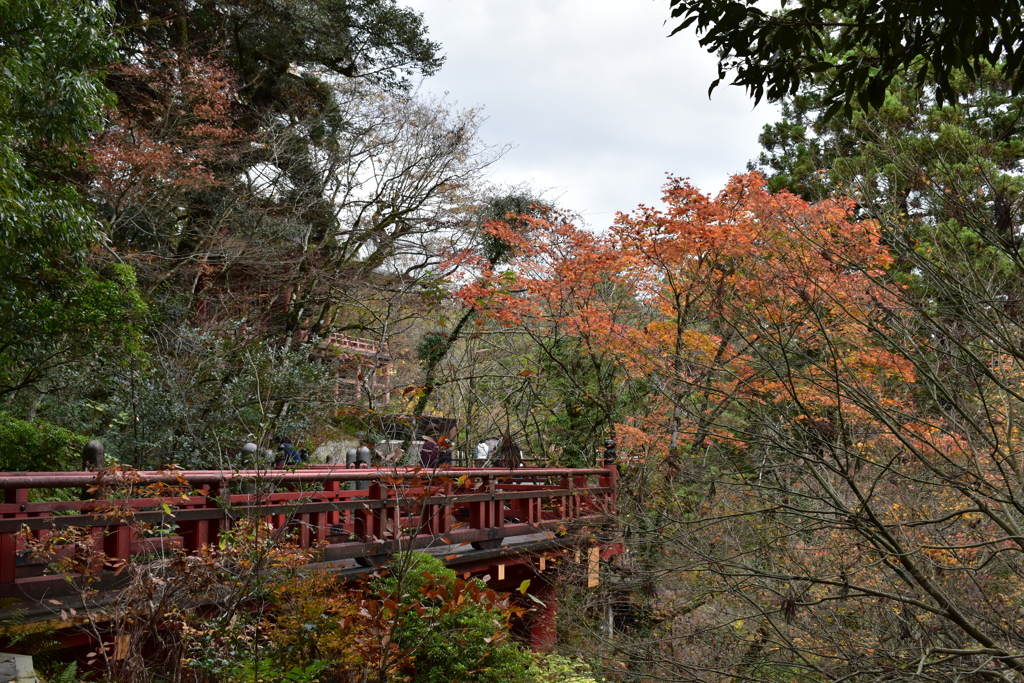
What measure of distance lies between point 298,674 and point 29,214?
17.2 feet

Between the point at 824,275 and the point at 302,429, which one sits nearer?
the point at 824,275

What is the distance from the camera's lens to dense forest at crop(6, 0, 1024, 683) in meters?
4.41

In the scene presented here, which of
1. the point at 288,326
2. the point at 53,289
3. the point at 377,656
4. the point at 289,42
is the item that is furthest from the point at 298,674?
the point at 289,42

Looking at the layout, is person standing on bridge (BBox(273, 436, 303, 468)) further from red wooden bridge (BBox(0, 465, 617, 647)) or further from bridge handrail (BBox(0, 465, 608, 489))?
bridge handrail (BBox(0, 465, 608, 489))

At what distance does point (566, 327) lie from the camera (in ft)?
44.2

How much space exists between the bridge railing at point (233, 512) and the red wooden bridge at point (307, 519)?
0.01 meters

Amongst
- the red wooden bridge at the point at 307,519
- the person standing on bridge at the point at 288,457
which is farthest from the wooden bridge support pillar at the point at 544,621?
the person standing on bridge at the point at 288,457

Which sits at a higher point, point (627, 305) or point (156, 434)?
point (627, 305)

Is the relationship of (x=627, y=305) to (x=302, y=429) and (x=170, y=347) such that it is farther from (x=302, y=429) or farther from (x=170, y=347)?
Answer: (x=170, y=347)

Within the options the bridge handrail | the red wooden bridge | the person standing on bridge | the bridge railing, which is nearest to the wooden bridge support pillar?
the red wooden bridge

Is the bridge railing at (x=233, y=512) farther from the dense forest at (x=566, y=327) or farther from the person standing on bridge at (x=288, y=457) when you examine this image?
the person standing on bridge at (x=288, y=457)

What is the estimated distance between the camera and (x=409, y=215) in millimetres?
16453

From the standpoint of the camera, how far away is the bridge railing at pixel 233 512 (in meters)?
4.68

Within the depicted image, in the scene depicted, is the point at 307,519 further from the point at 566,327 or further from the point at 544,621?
the point at 566,327
